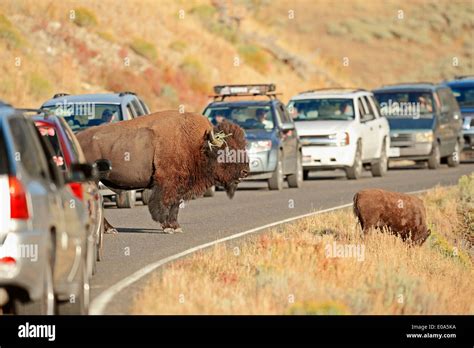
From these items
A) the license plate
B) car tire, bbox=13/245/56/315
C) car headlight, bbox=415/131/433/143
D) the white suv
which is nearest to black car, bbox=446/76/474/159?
car headlight, bbox=415/131/433/143

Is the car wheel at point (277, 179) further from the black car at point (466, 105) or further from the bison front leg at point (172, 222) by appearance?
the black car at point (466, 105)

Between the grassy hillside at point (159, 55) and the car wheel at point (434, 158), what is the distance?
10.2 metres

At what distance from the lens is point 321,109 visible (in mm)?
33281

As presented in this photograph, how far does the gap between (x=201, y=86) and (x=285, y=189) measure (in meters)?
20.5

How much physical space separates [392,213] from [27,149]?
8.87 m

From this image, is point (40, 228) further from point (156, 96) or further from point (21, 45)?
point (156, 96)

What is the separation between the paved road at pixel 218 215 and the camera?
15836mm

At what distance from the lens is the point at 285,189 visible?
30.0 m

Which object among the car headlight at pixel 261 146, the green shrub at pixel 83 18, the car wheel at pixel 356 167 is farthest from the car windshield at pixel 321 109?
the green shrub at pixel 83 18

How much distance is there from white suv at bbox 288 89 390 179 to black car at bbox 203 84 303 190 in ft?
5.06

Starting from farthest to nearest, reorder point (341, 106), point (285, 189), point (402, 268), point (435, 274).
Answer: point (341, 106), point (285, 189), point (435, 274), point (402, 268)

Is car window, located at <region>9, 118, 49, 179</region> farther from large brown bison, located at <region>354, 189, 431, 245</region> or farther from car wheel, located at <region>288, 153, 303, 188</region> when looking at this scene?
car wheel, located at <region>288, 153, 303, 188</region>

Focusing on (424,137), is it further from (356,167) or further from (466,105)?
(466,105)
